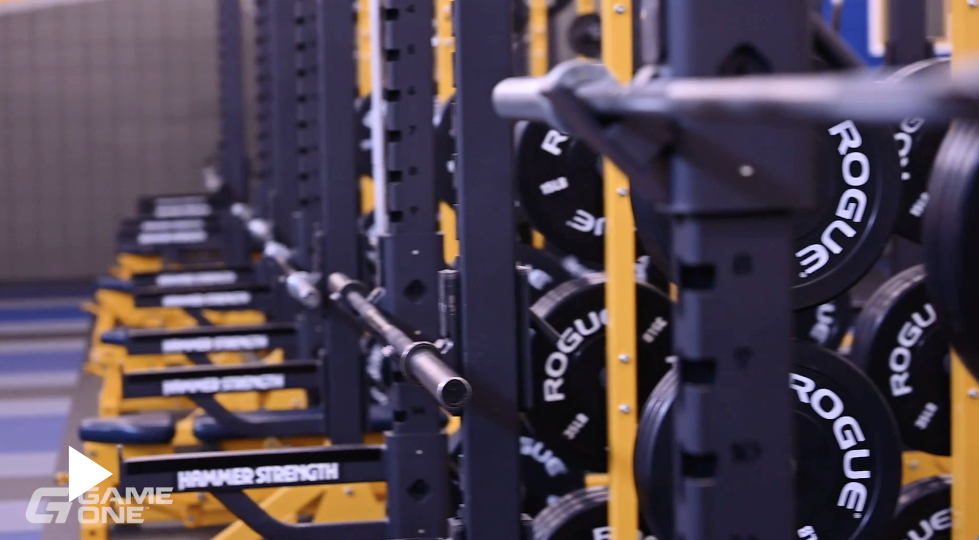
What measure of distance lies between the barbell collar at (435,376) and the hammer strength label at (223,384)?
6.41ft

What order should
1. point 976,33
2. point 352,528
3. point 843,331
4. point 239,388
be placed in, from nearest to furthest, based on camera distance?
1. point 976,33
2. point 352,528
3. point 843,331
4. point 239,388

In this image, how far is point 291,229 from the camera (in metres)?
5.49

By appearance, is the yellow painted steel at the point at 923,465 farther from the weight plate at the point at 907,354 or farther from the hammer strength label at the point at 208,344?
the hammer strength label at the point at 208,344

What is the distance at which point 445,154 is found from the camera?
13.4 feet

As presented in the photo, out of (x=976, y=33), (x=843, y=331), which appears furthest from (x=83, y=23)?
(x=976, y=33)

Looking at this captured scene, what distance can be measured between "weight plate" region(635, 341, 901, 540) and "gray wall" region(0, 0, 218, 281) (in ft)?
29.4

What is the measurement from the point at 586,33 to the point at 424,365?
9.18 feet

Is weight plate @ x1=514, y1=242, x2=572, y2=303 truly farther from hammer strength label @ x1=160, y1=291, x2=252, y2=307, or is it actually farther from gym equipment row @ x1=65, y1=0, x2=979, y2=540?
hammer strength label @ x1=160, y1=291, x2=252, y2=307

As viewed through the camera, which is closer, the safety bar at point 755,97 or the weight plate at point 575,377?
the safety bar at point 755,97

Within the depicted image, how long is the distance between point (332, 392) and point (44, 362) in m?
3.91

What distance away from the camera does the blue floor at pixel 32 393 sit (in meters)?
4.82

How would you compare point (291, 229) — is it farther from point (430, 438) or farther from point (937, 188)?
point (937, 188)

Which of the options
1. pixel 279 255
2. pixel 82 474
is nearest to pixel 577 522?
pixel 82 474

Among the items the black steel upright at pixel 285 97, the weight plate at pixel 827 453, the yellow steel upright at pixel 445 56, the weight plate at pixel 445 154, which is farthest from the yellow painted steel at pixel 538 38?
the weight plate at pixel 827 453
